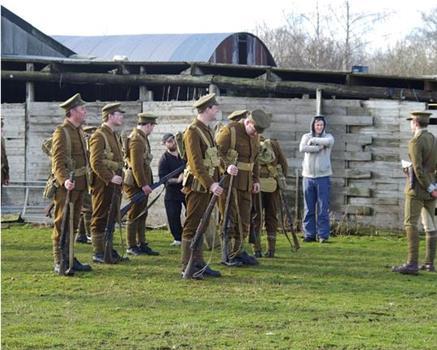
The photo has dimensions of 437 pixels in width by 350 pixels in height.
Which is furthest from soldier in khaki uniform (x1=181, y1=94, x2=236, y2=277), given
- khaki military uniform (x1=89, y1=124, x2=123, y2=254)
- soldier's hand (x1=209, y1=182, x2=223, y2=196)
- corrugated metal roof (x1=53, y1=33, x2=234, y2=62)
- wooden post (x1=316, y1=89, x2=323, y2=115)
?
corrugated metal roof (x1=53, y1=33, x2=234, y2=62)

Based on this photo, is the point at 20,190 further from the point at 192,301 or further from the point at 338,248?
the point at 192,301

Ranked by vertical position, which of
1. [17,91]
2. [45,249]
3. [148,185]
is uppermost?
[17,91]

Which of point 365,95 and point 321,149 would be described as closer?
point 321,149

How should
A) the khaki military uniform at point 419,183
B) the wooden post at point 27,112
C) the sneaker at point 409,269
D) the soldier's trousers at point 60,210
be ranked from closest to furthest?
the soldier's trousers at point 60,210 < the khaki military uniform at point 419,183 < the sneaker at point 409,269 < the wooden post at point 27,112

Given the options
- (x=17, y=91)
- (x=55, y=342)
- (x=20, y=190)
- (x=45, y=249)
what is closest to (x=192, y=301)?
(x=55, y=342)

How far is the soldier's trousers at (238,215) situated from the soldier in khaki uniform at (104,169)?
1.35 metres

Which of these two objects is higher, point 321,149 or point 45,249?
point 321,149

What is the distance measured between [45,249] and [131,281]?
3.45 metres

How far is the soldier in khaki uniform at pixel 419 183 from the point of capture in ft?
36.8

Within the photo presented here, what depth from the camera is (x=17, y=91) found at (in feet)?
63.8

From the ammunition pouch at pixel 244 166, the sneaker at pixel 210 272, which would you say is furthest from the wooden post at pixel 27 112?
the sneaker at pixel 210 272

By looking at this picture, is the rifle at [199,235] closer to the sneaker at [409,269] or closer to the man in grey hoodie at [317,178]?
the sneaker at [409,269]

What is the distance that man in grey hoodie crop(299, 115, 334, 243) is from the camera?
15180mm

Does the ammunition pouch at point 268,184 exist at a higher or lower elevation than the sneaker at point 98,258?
higher
